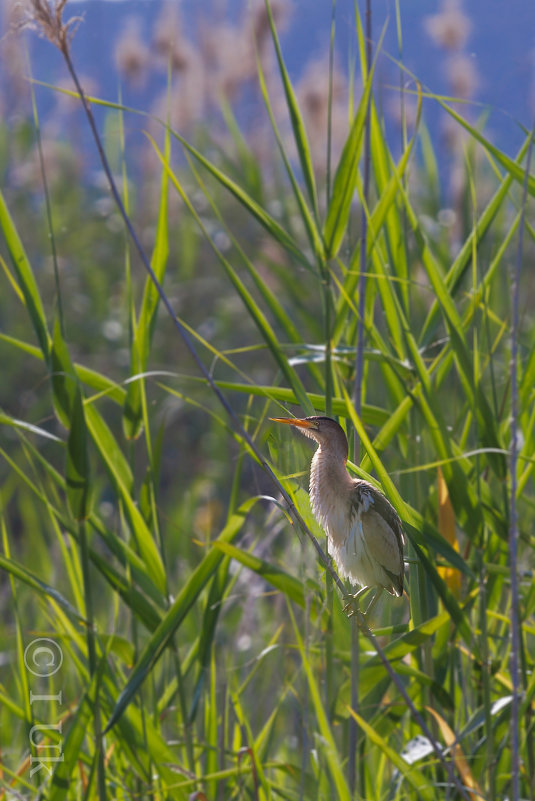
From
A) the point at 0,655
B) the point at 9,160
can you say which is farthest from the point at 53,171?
the point at 0,655

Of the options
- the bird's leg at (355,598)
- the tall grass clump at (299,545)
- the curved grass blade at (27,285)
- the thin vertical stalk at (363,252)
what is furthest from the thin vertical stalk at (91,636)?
the bird's leg at (355,598)

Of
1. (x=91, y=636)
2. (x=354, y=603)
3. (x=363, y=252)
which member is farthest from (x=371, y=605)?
(x=91, y=636)

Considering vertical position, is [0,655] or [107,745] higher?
[107,745]

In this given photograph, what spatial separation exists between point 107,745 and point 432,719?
42cm

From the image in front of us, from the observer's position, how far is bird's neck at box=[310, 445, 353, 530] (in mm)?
377

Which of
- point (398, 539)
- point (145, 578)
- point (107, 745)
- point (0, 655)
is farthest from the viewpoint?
point (0, 655)

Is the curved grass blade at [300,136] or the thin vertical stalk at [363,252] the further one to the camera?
the curved grass blade at [300,136]

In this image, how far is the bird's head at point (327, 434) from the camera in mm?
379

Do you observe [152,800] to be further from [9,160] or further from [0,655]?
[9,160]

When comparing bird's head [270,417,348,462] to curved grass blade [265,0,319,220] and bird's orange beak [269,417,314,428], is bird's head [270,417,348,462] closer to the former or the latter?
bird's orange beak [269,417,314,428]

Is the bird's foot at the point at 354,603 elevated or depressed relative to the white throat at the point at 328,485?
depressed

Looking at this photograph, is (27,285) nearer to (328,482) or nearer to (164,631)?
(164,631)

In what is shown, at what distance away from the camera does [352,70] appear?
1.05 m

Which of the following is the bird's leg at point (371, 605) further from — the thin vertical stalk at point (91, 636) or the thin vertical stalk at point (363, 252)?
the thin vertical stalk at point (91, 636)
